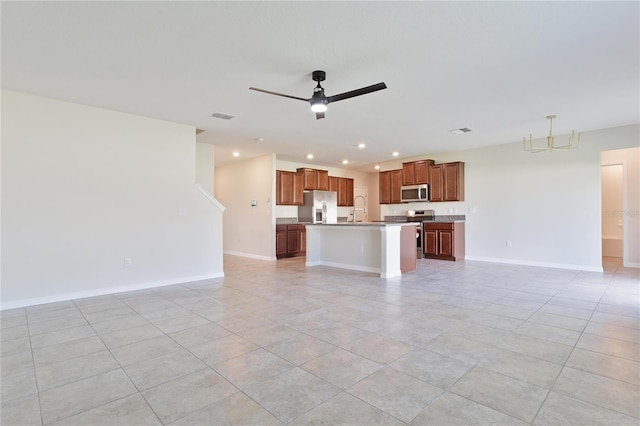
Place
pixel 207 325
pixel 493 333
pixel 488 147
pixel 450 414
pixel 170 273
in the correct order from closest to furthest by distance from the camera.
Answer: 1. pixel 450 414
2. pixel 493 333
3. pixel 207 325
4. pixel 170 273
5. pixel 488 147

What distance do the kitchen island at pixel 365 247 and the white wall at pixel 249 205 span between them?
4.56ft

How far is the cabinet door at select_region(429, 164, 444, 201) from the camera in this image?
7.73 meters

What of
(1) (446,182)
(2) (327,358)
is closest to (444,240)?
(1) (446,182)

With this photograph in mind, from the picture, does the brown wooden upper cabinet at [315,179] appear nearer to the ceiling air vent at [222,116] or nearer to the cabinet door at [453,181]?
the cabinet door at [453,181]

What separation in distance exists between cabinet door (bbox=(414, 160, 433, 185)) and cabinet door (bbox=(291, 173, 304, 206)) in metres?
3.02

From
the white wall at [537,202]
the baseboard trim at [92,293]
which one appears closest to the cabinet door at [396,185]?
the white wall at [537,202]

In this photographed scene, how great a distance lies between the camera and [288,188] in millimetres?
8398

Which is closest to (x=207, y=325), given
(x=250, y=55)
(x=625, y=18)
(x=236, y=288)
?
(x=236, y=288)

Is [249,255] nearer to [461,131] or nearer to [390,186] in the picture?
[390,186]

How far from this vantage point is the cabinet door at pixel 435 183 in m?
7.73

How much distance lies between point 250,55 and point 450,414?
3.19 metres

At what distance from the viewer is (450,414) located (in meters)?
1.73

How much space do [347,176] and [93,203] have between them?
7460mm

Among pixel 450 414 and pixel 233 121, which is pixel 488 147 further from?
pixel 450 414
